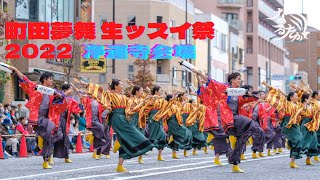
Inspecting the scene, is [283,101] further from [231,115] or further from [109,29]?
[109,29]

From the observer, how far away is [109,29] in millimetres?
42156

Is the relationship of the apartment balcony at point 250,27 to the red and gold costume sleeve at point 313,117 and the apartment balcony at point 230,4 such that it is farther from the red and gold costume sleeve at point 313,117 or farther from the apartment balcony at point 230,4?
the red and gold costume sleeve at point 313,117

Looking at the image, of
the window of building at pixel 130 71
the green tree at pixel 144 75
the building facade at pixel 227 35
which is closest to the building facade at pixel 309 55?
the building facade at pixel 227 35

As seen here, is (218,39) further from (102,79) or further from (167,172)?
(167,172)

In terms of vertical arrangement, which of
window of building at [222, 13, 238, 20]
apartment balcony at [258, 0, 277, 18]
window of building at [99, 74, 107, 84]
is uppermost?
apartment balcony at [258, 0, 277, 18]

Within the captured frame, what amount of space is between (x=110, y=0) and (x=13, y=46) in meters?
28.3

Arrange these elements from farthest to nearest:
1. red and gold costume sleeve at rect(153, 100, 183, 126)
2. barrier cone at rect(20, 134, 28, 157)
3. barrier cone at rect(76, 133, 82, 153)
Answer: barrier cone at rect(76, 133, 82, 153) → barrier cone at rect(20, 134, 28, 157) → red and gold costume sleeve at rect(153, 100, 183, 126)

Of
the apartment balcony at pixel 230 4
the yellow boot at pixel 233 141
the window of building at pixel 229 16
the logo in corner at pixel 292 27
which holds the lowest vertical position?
the yellow boot at pixel 233 141

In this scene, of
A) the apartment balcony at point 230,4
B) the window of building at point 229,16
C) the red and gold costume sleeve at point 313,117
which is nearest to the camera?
the red and gold costume sleeve at point 313,117

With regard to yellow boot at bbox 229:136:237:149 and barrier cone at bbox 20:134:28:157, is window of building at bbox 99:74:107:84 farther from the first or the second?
yellow boot at bbox 229:136:237:149

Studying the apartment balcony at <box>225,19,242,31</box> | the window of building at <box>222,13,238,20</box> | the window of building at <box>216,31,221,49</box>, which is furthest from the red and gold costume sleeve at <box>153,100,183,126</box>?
the apartment balcony at <box>225,19,242,31</box>

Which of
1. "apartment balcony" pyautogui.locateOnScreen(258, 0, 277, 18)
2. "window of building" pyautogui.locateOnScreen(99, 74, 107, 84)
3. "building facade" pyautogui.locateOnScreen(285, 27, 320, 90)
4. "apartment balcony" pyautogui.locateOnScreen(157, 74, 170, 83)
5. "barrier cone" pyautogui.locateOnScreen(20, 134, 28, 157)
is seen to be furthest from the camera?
"building facade" pyautogui.locateOnScreen(285, 27, 320, 90)

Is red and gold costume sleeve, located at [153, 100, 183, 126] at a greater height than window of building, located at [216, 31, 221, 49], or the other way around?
window of building, located at [216, 31, 221, 49]

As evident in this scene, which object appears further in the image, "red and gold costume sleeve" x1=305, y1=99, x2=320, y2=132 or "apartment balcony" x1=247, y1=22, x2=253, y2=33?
"apartment balcony" x1=247, y1=22, x2=253, y2=33
